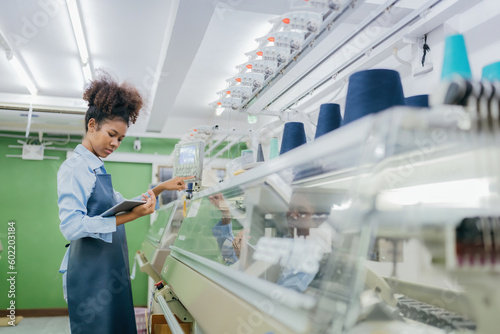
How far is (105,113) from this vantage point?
2055 millimetres

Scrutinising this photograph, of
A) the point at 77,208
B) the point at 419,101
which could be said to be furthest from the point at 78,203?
the point at 419,101

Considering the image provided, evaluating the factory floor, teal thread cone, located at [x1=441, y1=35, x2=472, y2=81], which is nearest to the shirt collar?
teal thread cone, located at [x1=441, y1=35, x2=472, y2=81]

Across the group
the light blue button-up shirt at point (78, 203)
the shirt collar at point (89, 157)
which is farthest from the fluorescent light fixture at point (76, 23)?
the light blue button-up shirt at point (78, 203)

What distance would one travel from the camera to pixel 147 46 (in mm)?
3924

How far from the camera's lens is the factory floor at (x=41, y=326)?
5.28 m

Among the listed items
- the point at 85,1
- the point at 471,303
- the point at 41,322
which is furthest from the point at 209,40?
the point at 41,322

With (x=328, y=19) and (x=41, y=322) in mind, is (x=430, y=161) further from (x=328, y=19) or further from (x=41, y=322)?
(x=41, y=322)

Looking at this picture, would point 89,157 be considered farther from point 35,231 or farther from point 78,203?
point 35,231

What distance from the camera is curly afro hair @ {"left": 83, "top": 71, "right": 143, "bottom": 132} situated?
2.06 m

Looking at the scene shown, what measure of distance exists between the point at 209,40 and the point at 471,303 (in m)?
3.48

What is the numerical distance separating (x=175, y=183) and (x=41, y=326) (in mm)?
4461

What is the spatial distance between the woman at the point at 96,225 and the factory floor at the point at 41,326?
3796 mm

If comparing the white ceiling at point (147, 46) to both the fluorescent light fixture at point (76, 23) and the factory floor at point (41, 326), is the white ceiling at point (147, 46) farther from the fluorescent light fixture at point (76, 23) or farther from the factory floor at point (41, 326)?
the factory floor at point (41, 326)

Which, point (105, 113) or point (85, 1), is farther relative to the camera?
point (85, 1)
